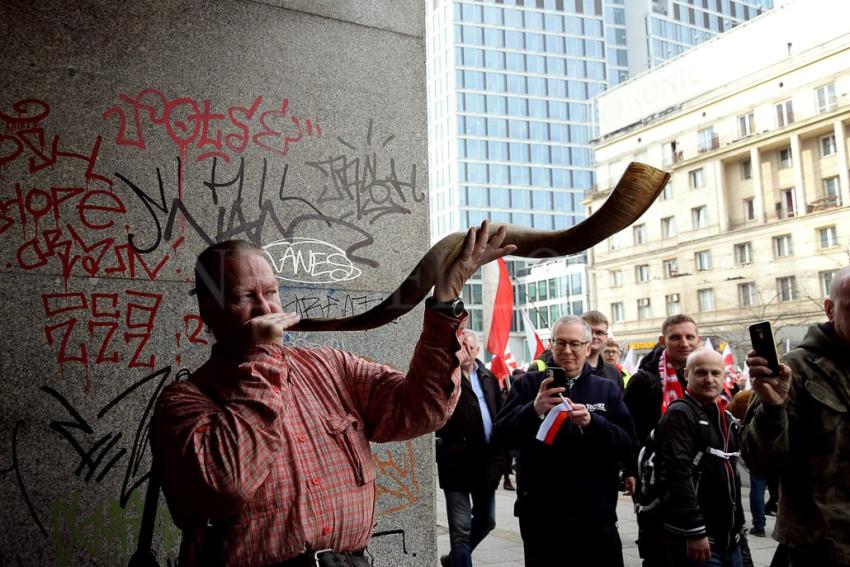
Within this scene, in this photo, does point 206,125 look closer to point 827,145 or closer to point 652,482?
point 652,482

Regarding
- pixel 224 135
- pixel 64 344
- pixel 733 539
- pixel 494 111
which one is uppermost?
pixel 494 111

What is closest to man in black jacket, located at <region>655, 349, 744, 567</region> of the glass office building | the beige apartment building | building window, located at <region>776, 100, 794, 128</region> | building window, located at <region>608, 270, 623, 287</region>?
the beige apartment building

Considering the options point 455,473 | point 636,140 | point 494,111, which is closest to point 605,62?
point 494,111

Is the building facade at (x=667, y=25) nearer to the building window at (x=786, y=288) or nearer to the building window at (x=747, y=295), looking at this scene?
the building window at (x=747, y=295)

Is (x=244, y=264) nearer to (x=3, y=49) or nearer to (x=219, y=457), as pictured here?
(x=219, y=457)

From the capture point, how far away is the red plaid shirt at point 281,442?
2043 millimetres

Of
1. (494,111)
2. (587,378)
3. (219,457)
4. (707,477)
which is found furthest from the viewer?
(494,111)

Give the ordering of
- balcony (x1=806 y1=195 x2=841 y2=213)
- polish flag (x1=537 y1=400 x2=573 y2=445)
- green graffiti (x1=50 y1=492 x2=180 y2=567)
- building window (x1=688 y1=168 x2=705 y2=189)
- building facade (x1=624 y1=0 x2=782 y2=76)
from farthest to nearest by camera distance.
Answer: building facade (x1=624 y1=0 x2=782 y2=76) < building window (x1=688 y1=168 x2=705 y2=189) < balcony (x1=806 y1=195 x2=841 y2=213) < polish flag (x1=537 y1=400 x2=573 y2=445) < green graffiti (x1=50 y1=492 x2=180 y2=567)

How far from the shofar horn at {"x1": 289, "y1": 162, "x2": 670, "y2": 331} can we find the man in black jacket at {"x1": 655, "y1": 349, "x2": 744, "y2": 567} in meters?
2.56

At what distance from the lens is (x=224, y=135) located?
412 centimetres

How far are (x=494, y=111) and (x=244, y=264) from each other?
97.2 metres

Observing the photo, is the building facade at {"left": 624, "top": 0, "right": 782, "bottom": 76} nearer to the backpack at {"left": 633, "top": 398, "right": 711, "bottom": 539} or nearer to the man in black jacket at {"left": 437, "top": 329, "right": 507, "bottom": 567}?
the man in black jacket at {"left": 437, "top": 329, "right": 507, "bottom": 567}

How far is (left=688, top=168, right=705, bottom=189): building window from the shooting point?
5578 cm

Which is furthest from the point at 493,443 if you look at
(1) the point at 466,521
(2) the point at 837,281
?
(2) the point at 837,281
